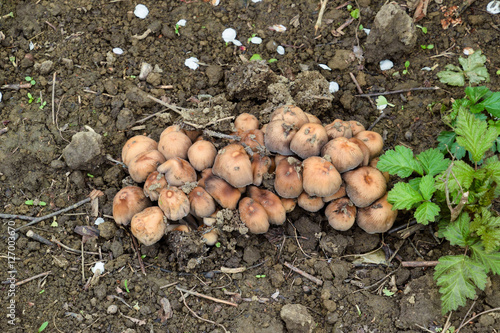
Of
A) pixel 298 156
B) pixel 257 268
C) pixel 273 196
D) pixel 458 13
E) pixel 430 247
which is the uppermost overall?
pixel 458 13

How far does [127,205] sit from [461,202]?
3138 mm

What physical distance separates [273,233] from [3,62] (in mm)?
4036

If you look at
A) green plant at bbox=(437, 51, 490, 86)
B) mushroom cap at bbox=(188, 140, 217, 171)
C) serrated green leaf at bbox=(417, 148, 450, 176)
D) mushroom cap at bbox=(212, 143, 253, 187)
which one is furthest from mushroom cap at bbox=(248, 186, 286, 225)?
green plant at bbox=(437, 51, 490, 86)

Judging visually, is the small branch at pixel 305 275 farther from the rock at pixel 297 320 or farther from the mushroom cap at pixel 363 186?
the mushroom cap at pixel 363 186

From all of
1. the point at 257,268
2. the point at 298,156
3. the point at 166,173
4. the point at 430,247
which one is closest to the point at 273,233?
the point at 257,268

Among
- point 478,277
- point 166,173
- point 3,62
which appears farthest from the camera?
point 3,62

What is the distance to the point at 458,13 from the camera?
5535mm

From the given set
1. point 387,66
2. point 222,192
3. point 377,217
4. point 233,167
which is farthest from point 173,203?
point 387,66

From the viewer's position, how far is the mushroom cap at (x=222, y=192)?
4180 millimetres

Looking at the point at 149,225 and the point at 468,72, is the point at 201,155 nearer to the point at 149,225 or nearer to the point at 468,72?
the point at 149,225

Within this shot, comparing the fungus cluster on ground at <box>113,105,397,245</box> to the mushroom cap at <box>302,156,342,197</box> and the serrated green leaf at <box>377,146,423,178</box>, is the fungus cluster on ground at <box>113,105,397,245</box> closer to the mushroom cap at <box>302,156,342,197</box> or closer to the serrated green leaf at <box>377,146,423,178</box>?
the mushroom cap at <box>302,156,342,197</box>

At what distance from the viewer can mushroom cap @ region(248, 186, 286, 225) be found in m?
4.21

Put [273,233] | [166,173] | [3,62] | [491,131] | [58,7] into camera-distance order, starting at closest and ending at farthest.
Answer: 1. [491,131]
2. [166,173]
3. [273,233]
4. [3,62]
5. [58,7]

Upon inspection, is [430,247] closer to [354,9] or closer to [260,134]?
[260,134]
